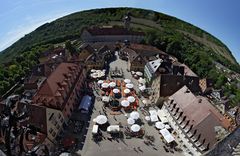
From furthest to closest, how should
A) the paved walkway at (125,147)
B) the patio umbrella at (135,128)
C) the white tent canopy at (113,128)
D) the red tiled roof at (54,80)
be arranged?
the red tiled roof at (54,80)
the patio umbrella at (135,128)
the white tent canopy at (113,128)
the paved walkway at (125,147)

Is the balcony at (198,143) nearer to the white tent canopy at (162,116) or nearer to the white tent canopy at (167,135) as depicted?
the white tent canopy at (167,135)

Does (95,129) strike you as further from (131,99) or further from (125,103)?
(131,99)

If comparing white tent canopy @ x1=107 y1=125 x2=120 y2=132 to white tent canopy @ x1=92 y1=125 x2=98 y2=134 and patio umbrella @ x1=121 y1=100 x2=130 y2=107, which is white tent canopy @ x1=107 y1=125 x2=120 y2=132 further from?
patio umbrella @ x1=121 y1=100 x2=130 y2=107

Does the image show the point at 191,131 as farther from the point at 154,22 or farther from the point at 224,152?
the point at 154,22

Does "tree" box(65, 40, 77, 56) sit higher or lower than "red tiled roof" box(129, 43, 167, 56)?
higher

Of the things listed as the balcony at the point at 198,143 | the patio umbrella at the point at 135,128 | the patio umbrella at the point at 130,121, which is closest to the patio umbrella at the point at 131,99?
the patio umbrella at the point at 130,121

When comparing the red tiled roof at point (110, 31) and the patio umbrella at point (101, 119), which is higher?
the red tiled roof at point (110, 31)

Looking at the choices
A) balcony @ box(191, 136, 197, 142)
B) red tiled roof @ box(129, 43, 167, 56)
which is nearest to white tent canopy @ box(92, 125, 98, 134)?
balcony @ box(191, 136, 197, 142)

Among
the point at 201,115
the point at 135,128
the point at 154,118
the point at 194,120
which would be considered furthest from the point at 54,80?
the point at 201,115
